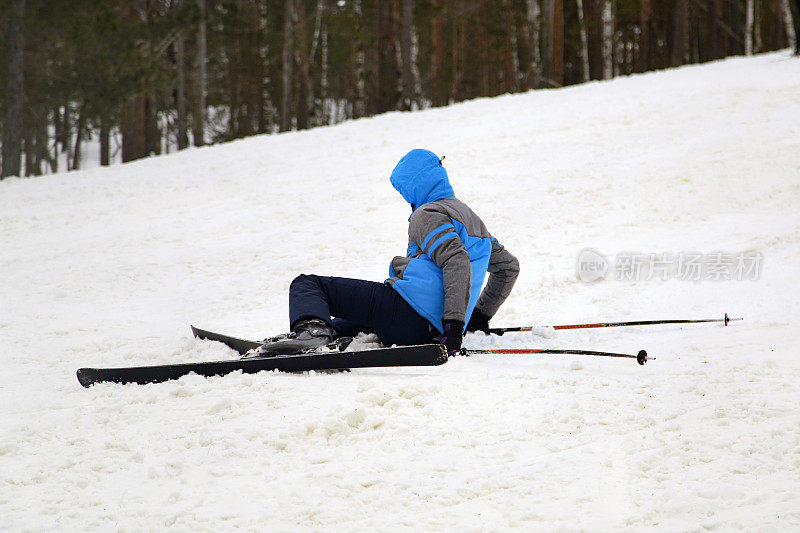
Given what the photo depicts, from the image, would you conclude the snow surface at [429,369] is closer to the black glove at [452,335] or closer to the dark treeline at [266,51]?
the black glove at [452,335]

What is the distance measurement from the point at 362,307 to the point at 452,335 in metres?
0.59

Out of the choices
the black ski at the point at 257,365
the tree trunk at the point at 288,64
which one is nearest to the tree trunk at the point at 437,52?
the tree trunk at the point at 288,64

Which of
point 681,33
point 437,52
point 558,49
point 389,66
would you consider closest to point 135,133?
point 389,66

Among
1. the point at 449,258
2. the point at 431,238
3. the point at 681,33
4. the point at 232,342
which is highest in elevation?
the point at 681,33

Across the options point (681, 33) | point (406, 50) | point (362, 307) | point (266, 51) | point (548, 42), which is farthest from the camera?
point (266, 51)

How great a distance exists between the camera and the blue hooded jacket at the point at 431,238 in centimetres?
369

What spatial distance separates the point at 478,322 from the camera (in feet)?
14.3

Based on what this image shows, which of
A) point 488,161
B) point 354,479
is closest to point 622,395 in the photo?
point 354,479

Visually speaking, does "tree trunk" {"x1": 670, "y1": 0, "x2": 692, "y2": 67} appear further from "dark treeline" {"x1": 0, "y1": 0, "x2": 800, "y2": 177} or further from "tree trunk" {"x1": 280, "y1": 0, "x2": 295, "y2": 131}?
"tree trunk" {"x1": 280, "y1": 0, "x2": 295, "y2": 131}

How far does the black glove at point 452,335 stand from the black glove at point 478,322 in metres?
0.76

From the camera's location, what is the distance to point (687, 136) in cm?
988

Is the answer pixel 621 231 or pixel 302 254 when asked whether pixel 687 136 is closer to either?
pixel 621 231

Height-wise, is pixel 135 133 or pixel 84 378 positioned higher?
pixel 135 133

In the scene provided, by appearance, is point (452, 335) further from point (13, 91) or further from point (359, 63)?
point (359, 63)
